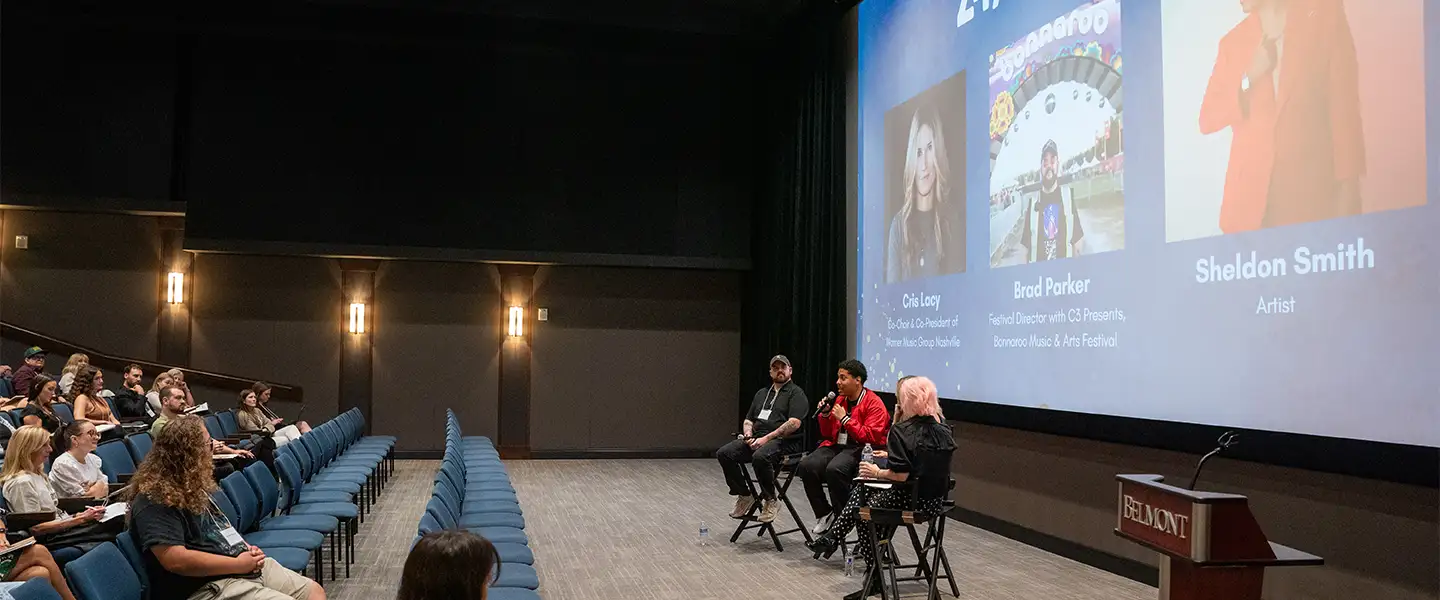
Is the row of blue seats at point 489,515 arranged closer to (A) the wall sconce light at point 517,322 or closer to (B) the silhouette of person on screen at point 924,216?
(B) the silhouette of person on screen at point 924,216

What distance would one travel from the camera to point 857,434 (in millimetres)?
6086

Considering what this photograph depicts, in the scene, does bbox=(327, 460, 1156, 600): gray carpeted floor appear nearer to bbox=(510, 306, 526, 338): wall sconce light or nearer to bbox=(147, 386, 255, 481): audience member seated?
bbox=(147, 386, 255, 481): audience member seated

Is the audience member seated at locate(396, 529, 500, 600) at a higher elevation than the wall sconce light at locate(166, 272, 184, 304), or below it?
below

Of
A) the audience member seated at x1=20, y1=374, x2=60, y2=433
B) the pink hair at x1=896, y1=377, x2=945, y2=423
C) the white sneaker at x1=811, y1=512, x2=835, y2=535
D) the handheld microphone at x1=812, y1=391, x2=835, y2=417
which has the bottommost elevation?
the white sneaker at x1=811, y1=512, x2=835, y2=535

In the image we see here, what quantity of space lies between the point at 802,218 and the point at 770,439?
16.1 feet

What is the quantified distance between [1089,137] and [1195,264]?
1.20 meters

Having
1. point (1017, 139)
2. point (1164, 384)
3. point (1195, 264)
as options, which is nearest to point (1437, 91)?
point (1195, 264)

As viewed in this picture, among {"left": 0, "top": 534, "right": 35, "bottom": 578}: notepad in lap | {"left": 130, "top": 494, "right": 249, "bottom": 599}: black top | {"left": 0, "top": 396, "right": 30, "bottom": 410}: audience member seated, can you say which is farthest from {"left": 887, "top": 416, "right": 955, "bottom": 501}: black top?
{"left": 0, "top": 396, "right": 30, "bottom": 410}: audience member seated

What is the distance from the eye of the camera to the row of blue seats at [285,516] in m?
3.02

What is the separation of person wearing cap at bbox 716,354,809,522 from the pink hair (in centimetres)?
168

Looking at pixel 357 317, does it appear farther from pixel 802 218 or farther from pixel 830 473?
pixel 830 473

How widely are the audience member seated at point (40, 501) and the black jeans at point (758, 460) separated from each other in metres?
3.56

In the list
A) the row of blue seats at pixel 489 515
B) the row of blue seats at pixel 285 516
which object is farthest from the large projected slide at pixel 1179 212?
the row of blue seats at pixel 285 516

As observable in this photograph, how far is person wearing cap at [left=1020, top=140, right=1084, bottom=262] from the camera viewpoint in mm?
6266
